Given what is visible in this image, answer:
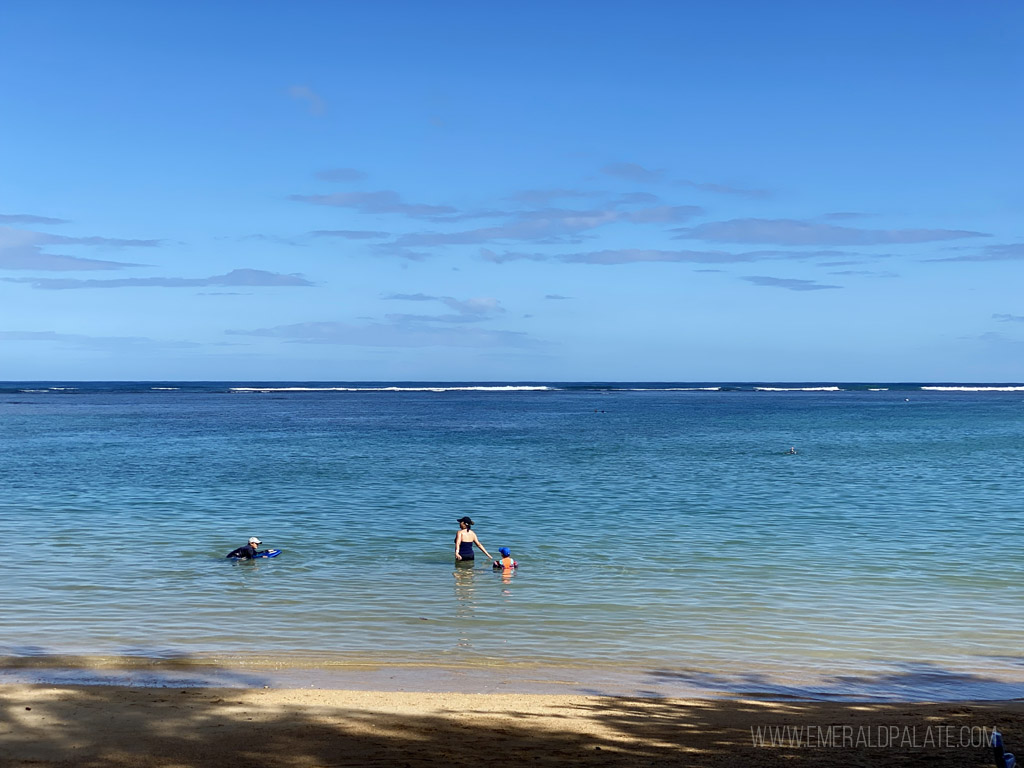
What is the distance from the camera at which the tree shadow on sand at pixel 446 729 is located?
8.80m

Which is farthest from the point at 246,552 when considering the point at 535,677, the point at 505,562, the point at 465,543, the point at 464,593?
the point at 535,677

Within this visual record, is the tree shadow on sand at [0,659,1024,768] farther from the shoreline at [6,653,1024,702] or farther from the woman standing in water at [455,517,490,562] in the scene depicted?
the woman standing in water at [455,517,490,562]

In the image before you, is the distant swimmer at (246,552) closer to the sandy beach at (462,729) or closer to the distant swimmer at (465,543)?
the distant swimmer at (465,543)

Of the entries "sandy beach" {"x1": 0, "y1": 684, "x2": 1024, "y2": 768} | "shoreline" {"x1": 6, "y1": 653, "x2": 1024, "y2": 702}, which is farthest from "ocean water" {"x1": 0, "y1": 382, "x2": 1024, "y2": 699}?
"sandy beach" {"x1": 0, "y1": 684, "x2": 1024, "y2": 768}

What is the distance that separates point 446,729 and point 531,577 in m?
8.97

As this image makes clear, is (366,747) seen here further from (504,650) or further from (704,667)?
(704,667)

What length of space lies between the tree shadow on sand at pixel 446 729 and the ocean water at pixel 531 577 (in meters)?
1.02

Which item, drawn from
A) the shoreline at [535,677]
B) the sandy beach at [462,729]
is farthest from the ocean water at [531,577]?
the sandy beach at [462,729]

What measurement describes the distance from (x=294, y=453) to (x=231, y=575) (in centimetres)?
3074

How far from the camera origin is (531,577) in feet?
61.0

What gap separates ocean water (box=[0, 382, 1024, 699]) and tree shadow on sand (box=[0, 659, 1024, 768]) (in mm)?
1021

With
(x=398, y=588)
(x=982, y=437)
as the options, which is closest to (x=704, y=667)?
(x=398, y=588)

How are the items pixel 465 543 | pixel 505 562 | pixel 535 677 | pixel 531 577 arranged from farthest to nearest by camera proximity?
1. pixel 465 543
2. pixel 505 562
3. pixel 531 577
4. pixel 535 677

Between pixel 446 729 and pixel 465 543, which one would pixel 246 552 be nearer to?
pixel 465 543
